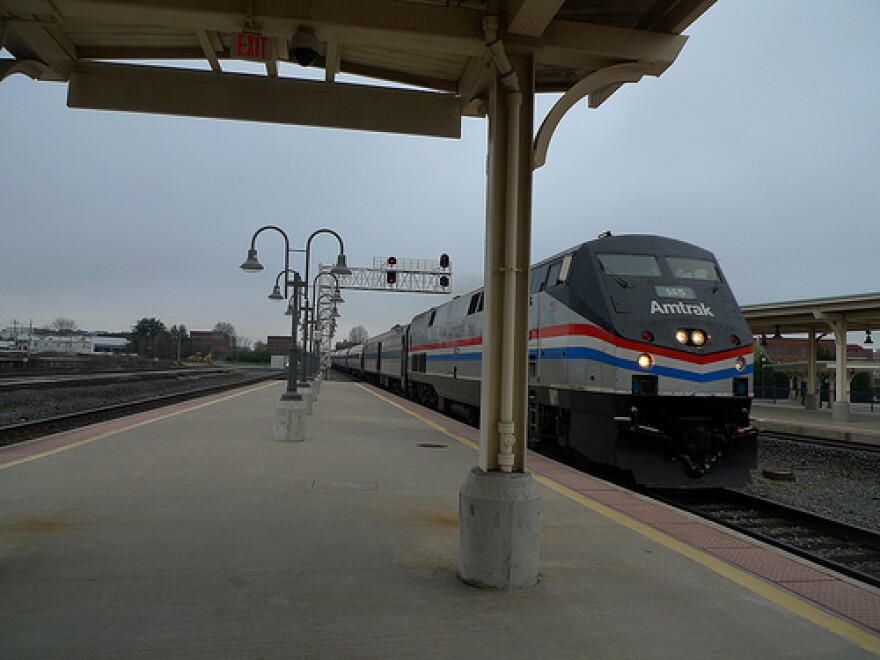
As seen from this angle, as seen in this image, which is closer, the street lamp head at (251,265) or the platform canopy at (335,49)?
the platform canopy at (335,49)

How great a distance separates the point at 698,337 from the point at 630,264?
1578 millimetres

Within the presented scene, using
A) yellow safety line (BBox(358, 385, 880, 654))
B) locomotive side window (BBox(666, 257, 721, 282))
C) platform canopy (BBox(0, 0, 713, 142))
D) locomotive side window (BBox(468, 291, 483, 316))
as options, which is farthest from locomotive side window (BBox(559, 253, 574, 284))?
locomotive side window (BBox(468, 291, 483, 316))

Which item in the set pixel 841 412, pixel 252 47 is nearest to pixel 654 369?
pixel 252 47

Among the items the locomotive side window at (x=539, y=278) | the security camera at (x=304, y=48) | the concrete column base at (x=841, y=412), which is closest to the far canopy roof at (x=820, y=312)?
the concrete column base at (x=841, y=412)

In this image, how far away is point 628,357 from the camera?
848cm

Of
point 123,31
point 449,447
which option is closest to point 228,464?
point 449,447

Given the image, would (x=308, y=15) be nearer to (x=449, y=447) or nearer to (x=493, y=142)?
(x=493, y=142)

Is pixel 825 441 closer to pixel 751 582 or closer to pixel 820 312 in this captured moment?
pixel 820 312

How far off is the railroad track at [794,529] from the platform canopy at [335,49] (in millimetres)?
4885

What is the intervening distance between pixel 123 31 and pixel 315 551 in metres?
4.27

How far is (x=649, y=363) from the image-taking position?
27.9ft

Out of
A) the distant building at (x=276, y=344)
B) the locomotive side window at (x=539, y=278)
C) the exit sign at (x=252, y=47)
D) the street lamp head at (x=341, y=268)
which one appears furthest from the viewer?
Answer: the distant building at (x=276, y=344)

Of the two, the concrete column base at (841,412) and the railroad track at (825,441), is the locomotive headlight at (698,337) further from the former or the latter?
the concrete column base at (841,412)

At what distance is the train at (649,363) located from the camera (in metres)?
8.47
